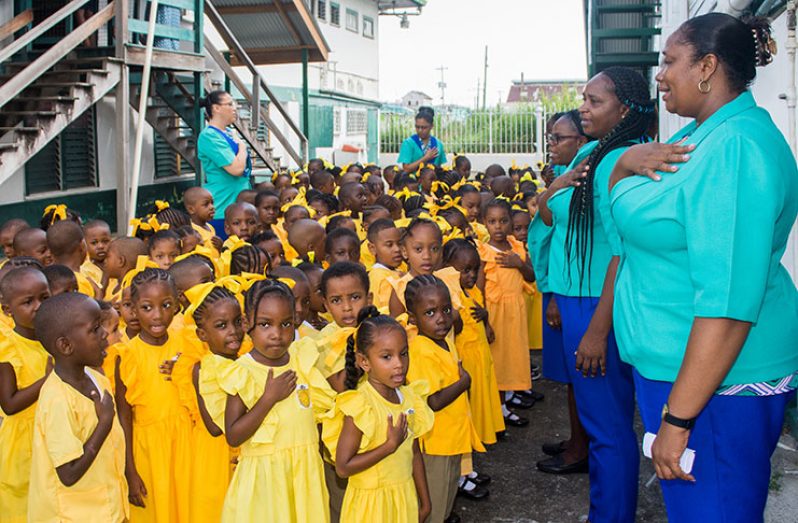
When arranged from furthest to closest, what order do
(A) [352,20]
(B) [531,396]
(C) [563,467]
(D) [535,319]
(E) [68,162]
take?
(A) [352,20], (E) [68,162], (D) [535,319], (B) [531,396], (C) [563,467]

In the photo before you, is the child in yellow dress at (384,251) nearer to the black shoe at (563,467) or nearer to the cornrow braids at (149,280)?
the cornrow braids at (149,280)

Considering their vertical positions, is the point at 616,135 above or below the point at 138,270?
above

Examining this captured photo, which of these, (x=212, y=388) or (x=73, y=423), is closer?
(x=73, y=423)

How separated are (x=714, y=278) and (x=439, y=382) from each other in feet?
6.11

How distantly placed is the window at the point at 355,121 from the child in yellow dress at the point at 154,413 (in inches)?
939

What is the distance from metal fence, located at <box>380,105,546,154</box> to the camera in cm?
1895

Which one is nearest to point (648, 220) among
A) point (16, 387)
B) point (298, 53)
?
point (16, 387)

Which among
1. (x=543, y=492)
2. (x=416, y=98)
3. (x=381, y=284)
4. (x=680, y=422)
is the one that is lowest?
(x=543, y=492)

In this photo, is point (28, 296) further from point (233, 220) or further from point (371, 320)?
point (233, 220)

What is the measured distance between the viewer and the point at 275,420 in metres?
3.26

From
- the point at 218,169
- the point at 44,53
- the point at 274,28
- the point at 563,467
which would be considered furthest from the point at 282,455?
the point at 274,28

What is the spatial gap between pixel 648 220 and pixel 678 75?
442 millimetres

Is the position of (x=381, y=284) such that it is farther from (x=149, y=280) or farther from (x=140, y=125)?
(x=140, y=125)

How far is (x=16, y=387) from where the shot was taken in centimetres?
358
